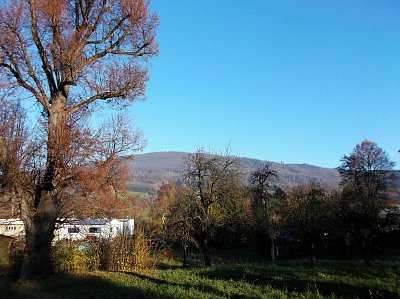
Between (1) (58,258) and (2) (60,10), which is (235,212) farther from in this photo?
(2) (60,10)

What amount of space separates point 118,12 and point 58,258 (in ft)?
27.5

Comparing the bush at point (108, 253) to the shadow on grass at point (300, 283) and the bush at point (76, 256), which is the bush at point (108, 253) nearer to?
the bush at point (76, 256)

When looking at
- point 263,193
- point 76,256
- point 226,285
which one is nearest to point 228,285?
point 226,285

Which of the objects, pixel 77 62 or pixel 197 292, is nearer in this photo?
pixel 197 292

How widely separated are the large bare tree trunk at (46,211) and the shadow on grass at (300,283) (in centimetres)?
473

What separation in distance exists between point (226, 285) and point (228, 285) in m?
0.05

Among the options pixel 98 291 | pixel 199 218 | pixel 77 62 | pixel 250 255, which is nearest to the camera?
pixel 98 291

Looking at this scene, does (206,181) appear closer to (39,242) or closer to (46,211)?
(46,211)

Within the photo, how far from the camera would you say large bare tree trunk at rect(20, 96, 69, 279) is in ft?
34.6

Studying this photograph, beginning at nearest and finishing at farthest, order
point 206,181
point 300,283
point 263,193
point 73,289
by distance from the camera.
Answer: point 300,283 < point 73,289 < point 206,181 < point 263,193

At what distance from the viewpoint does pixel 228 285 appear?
8.41m

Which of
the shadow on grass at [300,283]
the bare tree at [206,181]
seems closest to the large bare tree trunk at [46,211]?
the shadow on grass at [300,283]

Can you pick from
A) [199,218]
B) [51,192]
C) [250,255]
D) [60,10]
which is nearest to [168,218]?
[199,218]

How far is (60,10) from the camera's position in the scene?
1095cm
